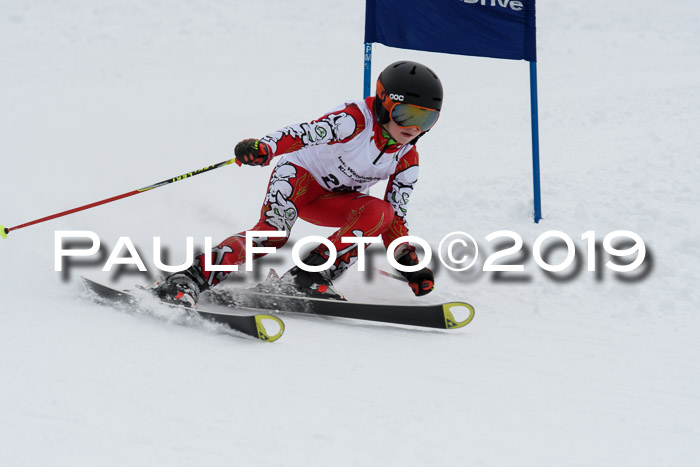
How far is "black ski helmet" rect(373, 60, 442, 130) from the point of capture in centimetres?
342

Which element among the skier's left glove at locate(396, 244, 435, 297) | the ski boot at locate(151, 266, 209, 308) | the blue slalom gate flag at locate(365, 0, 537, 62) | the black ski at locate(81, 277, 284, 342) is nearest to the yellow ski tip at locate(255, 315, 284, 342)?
the black ski at locate(81, 277, 284, 342)

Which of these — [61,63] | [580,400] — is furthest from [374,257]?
[61,63]

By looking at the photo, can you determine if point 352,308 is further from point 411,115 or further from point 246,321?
point 411,115

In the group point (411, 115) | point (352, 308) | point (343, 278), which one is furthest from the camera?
point (343, 278)

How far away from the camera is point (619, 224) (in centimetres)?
500

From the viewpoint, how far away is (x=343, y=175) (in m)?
3.80

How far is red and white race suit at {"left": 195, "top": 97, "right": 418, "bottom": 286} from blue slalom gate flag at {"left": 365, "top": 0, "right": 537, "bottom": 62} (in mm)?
1511

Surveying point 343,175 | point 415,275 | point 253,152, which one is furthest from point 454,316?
point 253,152

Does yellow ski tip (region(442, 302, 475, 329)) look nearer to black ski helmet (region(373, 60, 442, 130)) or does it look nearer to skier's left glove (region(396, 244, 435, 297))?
skier's left glove (region(396, 244, 435, 297))

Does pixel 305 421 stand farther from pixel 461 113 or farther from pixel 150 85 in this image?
pixel 150 85

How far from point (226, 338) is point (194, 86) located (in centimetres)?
692

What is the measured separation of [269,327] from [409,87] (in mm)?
1301

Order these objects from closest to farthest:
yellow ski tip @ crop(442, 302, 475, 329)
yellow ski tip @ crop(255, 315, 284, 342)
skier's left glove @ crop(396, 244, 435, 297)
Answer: yellow ski tip @ crop(255, 315, 284, 342)
yellow ski tip @ crop(442, 302, 475, 329)
skier's left glove @ crop(396, 244, 435, 297)

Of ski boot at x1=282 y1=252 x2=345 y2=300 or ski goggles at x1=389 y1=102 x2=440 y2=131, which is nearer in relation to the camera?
ski goggles at x1=389 y1=102 x2=440 y2=131
